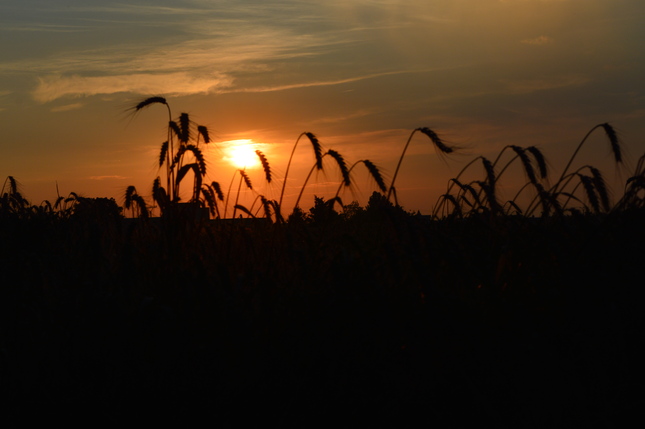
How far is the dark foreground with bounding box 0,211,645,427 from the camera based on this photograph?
3.21 meters

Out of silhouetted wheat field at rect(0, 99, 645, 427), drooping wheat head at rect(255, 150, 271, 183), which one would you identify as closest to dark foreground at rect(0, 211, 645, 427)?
silhouetted wheat field at rect(0, 99, 645, 427)

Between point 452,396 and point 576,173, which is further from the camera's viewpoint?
point 576,173

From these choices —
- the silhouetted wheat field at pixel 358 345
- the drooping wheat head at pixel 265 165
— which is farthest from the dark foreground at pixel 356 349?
the drooping wheat head at pixel 265 165

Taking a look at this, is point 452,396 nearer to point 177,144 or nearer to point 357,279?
point 357,279

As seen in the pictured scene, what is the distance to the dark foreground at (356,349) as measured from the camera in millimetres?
3207

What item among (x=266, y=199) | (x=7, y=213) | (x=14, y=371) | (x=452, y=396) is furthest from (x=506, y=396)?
(x=7, y=213)

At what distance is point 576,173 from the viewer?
5031mm

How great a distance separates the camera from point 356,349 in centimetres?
332

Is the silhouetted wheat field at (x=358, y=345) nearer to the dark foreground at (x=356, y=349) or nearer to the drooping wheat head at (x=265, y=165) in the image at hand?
the dark foreground at (x=356, y=349)

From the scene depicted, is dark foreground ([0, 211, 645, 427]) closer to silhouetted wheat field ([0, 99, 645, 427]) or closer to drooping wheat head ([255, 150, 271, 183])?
silhouetted wheat field ([0, 99, 645, 427])

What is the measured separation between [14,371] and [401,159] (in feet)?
9.83

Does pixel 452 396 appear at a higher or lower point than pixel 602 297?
lower

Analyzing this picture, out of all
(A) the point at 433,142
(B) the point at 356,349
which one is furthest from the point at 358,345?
(A) the point at 433,142

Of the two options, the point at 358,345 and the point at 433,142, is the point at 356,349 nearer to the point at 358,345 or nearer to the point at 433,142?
the point at 358,345
